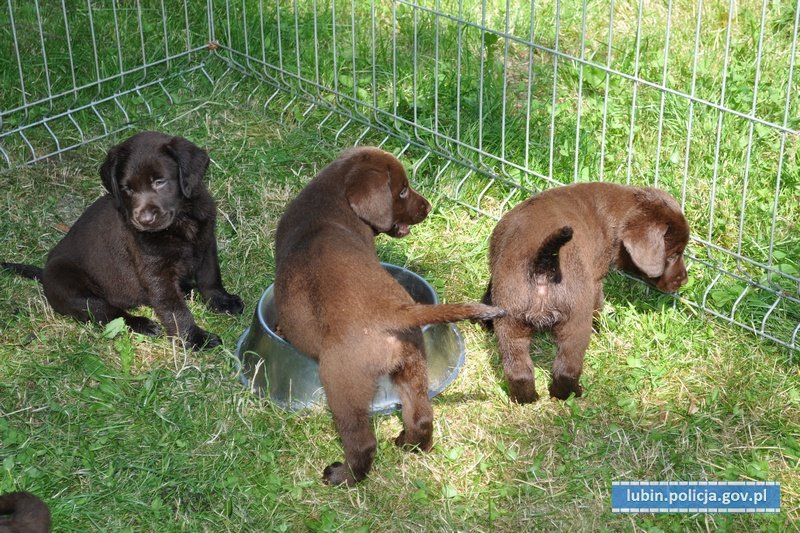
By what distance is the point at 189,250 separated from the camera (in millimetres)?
5883

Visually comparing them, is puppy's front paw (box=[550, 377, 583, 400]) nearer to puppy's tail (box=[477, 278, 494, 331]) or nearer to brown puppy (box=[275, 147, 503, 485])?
puppy's tail (box=[477, 278, 494, 331])

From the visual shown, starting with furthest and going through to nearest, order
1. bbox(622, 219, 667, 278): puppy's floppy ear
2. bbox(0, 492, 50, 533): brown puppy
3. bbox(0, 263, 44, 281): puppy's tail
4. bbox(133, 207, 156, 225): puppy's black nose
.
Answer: bbox(0, 263, 44, 281): puppy's tail
bbox(133, 207, 156, 225): puppy's black nose
bbox(622, 219, 667, 278): puppy's floppy ear
bbox(0, 492, 50, 533): brown puppy

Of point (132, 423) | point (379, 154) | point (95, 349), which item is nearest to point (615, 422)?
point (379, 154)

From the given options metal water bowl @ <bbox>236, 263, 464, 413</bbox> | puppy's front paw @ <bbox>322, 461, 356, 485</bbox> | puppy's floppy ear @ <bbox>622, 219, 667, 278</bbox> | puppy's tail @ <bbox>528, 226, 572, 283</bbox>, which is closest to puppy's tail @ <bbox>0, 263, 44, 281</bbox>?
metal water bowl @ <bbox>236, 263, 464, 413</bbox>

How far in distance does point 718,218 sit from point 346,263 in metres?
2.59

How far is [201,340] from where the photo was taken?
5848mm

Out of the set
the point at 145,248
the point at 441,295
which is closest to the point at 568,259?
the point at 441,295

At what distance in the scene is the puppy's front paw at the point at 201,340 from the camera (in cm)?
582

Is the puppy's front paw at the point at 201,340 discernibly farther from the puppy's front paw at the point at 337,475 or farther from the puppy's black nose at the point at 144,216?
the puppy's front paw at the point at 337,475

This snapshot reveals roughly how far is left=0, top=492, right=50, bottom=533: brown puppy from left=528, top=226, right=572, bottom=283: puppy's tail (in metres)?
→ 2.30

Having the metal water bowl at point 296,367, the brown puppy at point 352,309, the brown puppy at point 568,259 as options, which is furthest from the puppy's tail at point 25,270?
the brown puppy at point 568,259

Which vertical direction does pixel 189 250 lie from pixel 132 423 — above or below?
above

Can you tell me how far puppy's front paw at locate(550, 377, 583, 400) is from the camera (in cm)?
527

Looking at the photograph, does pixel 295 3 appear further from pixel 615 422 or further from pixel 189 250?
pixel 615 422
